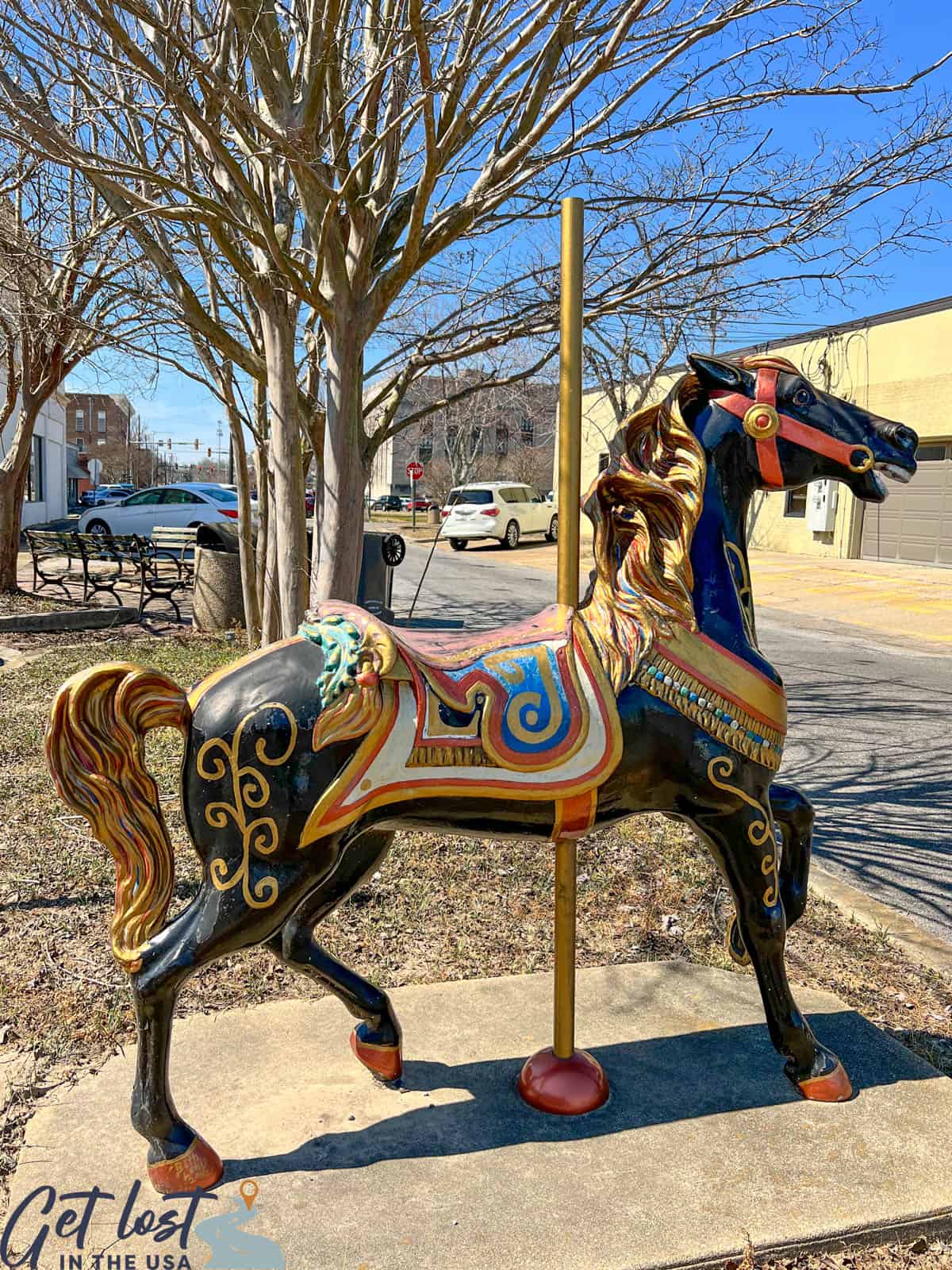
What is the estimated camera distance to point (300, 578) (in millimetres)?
6062

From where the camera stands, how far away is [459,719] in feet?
7.52

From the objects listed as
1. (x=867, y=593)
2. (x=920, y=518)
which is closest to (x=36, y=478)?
(x=867, y=593)

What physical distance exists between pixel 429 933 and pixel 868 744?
4.41 metres

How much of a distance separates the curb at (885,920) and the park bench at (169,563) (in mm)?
8943

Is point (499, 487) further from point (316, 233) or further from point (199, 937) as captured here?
point (199, 937)

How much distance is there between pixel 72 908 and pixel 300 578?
2.63m

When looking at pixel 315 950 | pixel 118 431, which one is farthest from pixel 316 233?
pixel 118 431

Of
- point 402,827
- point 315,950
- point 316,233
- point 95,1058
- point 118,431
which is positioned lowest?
point 95,1058

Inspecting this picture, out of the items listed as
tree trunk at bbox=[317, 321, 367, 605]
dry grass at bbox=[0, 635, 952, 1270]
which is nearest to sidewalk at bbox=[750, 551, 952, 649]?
dry grass at bbox=[0, 635, 952, 1270]

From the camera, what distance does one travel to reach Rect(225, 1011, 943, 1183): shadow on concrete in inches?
95.8

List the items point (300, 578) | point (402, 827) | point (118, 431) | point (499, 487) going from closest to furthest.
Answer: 1. point (402, 827)
2. point (300, 578)
3. point (499, 487)
4. point (118, 431)

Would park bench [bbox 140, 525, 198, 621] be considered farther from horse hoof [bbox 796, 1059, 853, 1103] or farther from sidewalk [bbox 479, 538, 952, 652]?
horse hoof [bbox 796, 1059, 853, 1103]

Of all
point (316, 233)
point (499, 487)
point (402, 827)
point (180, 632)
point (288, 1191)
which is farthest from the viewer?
point (499, 487)

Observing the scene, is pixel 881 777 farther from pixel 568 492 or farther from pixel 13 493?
pixel 13 493
